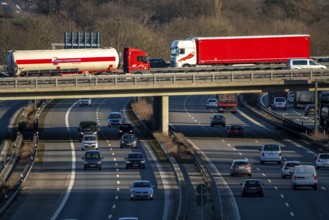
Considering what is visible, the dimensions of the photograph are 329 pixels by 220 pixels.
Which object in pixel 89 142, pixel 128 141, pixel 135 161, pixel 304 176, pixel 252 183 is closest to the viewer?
pixel 252 183

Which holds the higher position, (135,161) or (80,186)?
(135,161)

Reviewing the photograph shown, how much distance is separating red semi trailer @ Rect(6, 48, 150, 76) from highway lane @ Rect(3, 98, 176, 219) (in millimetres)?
4973

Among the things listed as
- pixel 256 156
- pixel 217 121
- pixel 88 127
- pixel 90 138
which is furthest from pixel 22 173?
pixel 217 121

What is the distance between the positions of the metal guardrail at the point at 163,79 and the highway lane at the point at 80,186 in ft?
14.5

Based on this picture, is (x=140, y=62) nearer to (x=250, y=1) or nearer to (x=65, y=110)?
(x=65, y=110)

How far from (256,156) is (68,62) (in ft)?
74.4

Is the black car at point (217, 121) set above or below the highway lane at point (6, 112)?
above

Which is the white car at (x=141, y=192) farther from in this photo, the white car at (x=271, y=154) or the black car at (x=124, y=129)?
the black car at (x=124, y=129)

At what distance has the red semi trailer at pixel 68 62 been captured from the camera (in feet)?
302

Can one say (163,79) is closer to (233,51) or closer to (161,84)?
(161,84)

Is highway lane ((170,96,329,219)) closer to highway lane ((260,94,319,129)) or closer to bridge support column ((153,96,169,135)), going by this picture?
bridge support column ((153,96,169,135))

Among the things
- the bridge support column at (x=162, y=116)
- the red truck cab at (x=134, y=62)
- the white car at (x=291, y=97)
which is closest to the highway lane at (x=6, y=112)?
the red truck cab at (x=134, y=62)

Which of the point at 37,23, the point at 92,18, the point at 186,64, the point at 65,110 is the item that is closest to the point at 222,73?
the point at 186,64

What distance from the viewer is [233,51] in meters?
102
